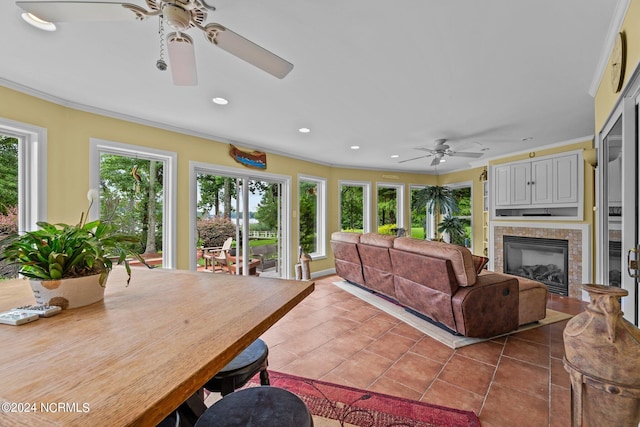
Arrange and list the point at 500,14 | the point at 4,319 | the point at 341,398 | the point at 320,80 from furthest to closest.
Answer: the point at 320,80 < the point at 341,398 < the point at 500,14 < the point at 4,319

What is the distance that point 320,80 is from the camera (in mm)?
2398

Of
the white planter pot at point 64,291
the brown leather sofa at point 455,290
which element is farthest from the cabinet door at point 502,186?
the white planter pot at point 64,291

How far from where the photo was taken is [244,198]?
4605 mm

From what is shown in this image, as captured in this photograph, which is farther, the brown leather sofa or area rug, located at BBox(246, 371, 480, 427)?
the brown leather sofa

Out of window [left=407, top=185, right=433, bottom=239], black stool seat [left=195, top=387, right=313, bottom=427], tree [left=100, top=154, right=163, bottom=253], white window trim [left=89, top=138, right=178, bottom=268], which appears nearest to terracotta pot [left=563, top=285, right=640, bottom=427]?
black stool seat [left=195, top=387, right=313, bottom=427]

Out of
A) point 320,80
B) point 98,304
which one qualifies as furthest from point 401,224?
point 98,304

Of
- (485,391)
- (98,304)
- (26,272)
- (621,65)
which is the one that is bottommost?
(485,391)

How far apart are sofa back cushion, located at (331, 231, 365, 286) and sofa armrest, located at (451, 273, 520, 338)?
5.88ft

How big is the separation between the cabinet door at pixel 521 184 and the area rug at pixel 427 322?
1.99 meters

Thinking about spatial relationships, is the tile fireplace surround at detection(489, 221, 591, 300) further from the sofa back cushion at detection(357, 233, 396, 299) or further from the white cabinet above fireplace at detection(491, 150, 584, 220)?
the sofa back cushion at detection(357, 233, 396, 299)

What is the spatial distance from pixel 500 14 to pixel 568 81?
1342 mm

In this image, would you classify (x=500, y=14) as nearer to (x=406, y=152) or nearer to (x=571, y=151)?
(x=406, y=152)

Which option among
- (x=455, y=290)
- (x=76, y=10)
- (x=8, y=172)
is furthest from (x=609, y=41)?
(x=8, y=172)

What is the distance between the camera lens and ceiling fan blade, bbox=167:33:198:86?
146 cm
